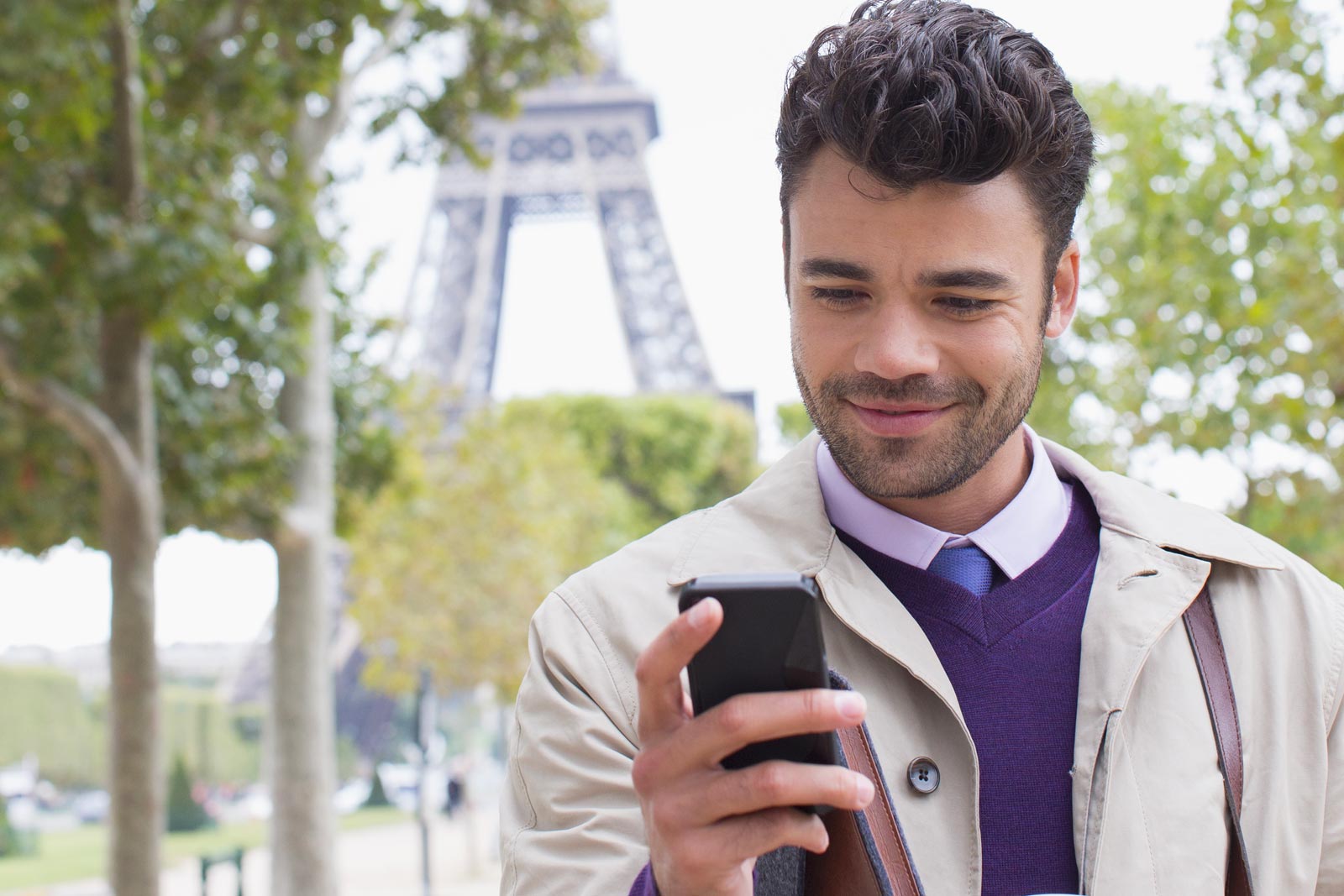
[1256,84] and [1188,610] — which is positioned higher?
[1256,84]

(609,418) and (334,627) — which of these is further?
(609,418)

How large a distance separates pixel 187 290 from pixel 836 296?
600 centimetres

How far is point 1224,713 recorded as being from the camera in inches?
64.7

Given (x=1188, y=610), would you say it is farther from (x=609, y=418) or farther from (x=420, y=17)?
(x=609, y=418)

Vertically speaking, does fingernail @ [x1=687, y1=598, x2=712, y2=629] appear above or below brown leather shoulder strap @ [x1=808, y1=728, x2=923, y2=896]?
above

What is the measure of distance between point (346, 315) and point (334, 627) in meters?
25.4

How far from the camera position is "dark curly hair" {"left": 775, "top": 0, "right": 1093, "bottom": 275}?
1694 mm

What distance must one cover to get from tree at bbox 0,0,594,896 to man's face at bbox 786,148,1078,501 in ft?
18.9

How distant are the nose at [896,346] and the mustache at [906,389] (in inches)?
0.4

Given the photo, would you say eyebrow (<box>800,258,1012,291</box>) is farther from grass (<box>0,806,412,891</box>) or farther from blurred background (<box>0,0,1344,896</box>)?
grass (<box>0,806,412,891</box>)

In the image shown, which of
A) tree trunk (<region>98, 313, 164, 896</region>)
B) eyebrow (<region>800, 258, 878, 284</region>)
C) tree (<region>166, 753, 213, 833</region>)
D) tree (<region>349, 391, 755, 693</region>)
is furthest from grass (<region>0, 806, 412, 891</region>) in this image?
eyebrow (<region>800, 258, 878, 284</region>)

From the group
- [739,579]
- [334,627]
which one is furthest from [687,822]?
[334,627]

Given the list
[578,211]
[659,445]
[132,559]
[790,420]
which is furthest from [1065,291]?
[578,211]

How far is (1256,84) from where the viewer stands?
793 centimetres
